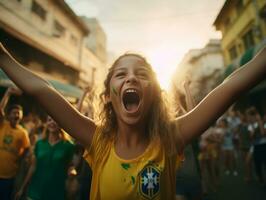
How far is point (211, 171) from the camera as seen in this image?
745 centimetres

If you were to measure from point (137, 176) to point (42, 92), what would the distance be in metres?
0.71

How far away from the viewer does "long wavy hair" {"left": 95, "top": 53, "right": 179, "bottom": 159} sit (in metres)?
1.50

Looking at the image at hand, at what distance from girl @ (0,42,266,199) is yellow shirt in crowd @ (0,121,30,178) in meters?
3.22

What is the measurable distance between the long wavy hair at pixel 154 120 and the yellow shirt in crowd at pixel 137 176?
0.25 feet

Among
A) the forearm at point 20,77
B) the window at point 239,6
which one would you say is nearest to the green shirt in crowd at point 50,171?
the forearm at point 20,77

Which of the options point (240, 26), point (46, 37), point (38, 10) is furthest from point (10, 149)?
point (240, 26)

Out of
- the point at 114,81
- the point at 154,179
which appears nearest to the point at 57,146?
the point at 114,81

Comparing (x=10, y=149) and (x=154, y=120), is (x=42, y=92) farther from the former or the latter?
(x=10, y=149)

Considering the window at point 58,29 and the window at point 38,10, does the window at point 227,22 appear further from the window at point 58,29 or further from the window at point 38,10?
the window at point 38,10

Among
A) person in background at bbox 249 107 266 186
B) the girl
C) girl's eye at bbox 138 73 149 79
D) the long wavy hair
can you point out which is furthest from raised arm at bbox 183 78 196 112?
person in background at bbox 249 107 266 186

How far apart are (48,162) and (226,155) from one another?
23.3 feet

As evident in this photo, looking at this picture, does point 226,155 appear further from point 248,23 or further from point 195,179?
point 248,23

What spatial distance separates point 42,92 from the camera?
1.42m

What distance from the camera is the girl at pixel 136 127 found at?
1326mm
